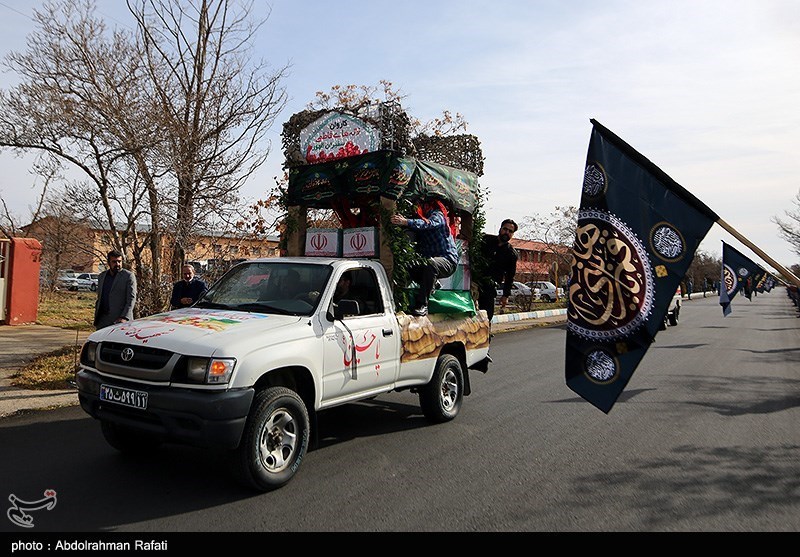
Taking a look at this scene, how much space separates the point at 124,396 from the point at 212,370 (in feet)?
2.64

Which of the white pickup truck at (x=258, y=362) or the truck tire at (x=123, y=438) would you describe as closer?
the white pickup truck at (x=258, y=362)

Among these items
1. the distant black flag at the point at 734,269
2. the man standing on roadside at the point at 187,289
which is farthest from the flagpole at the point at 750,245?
the distant black flag at the point at 734,269

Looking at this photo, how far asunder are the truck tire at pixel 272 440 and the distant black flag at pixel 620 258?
7.23 feet

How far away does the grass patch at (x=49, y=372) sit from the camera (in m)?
8.32

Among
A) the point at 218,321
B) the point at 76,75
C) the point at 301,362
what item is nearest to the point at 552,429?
the point at 301,362

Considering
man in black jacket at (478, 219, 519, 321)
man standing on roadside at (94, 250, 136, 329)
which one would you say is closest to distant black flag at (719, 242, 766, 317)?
man in black jacket at (478, 219, 519, 321)

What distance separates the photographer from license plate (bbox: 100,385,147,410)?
436cm

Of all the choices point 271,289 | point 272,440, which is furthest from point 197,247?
point 272,440

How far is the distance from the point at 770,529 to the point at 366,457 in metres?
3.24

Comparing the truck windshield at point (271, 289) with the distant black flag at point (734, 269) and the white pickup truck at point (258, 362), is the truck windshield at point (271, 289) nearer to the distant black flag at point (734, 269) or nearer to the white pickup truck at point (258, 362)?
the white pickup truck at point (258, 362)

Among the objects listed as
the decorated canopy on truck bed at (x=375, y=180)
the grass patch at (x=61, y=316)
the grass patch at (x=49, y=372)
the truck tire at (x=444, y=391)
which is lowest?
the grass patch at (x=61, y=316)

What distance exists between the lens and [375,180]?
6.93m

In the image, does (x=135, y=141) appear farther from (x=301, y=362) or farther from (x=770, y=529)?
(x=770, y=529)

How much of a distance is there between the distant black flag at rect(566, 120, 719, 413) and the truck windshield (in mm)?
2395
